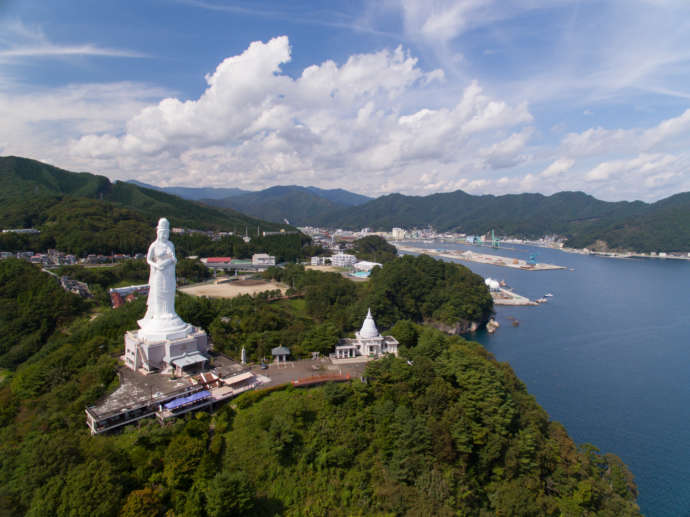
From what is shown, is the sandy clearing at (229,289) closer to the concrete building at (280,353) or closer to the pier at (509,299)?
the concrete building at (280,353)

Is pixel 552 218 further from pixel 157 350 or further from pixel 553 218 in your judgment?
pixel 157 350

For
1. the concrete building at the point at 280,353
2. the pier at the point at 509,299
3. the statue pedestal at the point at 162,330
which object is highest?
the statue pedestal at the point at 162,330

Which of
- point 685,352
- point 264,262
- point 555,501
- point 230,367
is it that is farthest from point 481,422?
point 264,262

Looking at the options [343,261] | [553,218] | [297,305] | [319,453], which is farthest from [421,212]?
[319,453]

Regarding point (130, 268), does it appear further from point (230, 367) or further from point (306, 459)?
point (306, 459)

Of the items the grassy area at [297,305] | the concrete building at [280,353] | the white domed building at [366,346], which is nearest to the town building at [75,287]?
the grassy area at [297,305]

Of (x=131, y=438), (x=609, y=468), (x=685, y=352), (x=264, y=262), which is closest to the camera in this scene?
(x=131, y=438)
